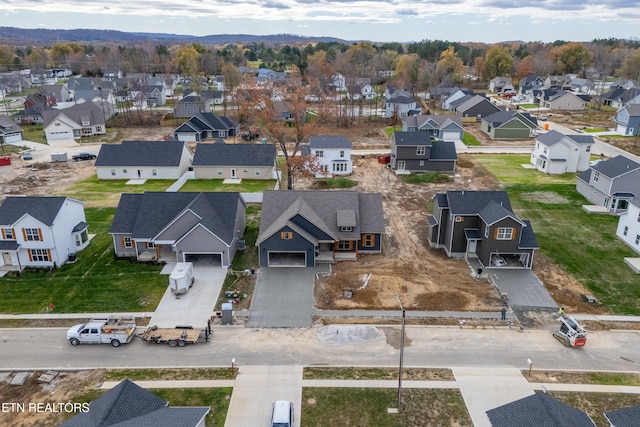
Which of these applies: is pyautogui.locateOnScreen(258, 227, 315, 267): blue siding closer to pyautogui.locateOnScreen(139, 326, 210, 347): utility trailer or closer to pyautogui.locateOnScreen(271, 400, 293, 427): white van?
pyautogui.locateOnScreen(139, 326, 210, 347): utility trailer

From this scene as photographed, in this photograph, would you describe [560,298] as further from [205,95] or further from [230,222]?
[205,95]

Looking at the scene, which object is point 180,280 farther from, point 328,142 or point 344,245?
point 328,142

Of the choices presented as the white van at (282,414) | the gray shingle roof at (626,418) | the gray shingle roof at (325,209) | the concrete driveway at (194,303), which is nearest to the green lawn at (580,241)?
the gray shingle roof at (626,418)

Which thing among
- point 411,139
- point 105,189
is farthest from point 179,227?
point 411,139

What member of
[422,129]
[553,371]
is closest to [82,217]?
[553,371]

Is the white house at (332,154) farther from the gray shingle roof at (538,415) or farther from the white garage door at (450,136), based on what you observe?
the gray shingle roof at (538,415)
